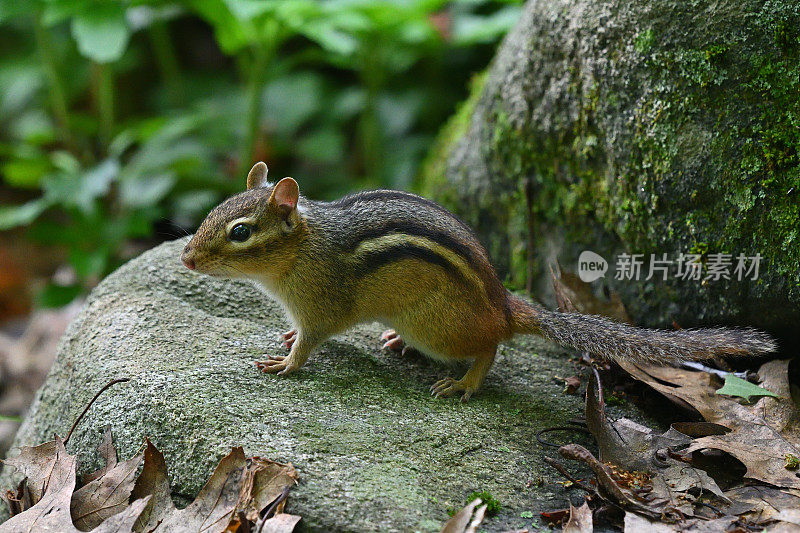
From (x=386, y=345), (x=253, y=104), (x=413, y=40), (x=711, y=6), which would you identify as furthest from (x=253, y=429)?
(x=413, y=40)

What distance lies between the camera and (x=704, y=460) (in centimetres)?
328

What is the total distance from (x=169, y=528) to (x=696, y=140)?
3.04m

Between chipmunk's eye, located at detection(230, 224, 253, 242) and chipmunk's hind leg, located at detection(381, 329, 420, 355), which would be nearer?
chipmunk's eye, located at detection(230, 224, 253, 242)

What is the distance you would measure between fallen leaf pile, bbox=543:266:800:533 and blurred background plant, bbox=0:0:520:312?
3.27m

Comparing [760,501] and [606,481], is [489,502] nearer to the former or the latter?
[606,481]

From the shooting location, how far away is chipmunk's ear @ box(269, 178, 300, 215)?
12.1 ft

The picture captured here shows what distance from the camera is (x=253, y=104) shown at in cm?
691

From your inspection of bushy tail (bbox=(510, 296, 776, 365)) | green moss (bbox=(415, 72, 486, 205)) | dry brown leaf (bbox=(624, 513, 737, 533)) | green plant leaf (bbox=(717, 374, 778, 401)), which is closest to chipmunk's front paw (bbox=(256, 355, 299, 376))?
bushy tail (bbox=(510, 296, 776, 365))

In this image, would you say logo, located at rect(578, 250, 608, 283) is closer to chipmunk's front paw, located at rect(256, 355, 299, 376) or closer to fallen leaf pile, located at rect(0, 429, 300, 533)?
chipmunk's front paw, located at rect(256, 355, 299, 376)

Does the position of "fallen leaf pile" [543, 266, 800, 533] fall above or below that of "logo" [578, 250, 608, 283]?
below

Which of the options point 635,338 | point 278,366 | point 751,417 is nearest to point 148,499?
point 278,366

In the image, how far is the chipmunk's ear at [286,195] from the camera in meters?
3.69

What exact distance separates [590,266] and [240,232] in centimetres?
215

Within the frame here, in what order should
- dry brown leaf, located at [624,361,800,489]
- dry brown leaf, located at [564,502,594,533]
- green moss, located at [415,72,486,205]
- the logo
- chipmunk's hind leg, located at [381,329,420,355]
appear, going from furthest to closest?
green moss, located at [415,72,486,205], the logo, chipmunk's hind leg, located at [381,329,420,355], dry brown leaf, located at [624,361,800,489], dry brown leaf, located at [564,502,594,533]
